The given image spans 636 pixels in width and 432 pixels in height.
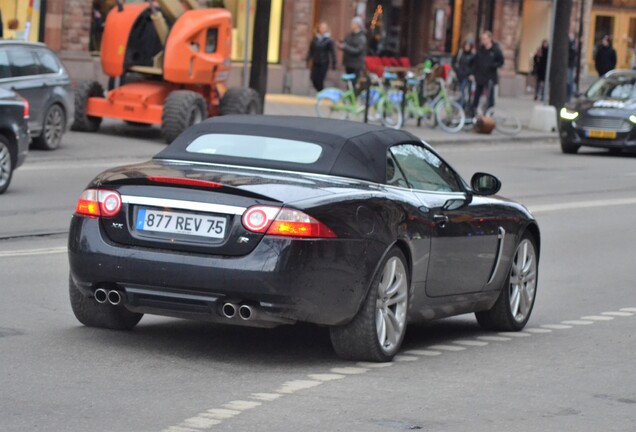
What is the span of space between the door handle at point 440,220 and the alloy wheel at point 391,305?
515mm

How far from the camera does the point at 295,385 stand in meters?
7.87

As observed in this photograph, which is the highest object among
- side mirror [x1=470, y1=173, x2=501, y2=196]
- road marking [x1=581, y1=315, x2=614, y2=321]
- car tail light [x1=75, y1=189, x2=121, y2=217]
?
side mirror [x1=470, y1=173, x2=501, y2=196]

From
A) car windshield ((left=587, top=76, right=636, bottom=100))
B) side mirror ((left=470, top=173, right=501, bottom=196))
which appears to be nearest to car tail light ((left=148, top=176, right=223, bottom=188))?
side mirror ((left=470, top=173, right=501, bottom=196))

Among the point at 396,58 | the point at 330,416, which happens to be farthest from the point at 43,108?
the point at 396,58

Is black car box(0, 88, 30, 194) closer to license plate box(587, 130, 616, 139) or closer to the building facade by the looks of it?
license plate box(587, 130, 616, 139)

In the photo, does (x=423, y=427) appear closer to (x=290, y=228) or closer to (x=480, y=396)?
(x=480, y=396)

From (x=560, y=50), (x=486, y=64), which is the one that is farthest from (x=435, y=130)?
(x=560, y=50)

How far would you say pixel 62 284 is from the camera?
11289mm

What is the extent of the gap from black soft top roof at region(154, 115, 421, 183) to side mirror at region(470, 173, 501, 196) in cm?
57

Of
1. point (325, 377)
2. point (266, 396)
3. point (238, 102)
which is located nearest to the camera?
point (266, 396)

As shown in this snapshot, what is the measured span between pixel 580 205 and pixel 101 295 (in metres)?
13.0

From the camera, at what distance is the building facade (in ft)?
119

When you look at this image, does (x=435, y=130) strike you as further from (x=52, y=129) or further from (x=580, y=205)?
(x=580, y=205)

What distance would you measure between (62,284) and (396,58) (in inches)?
1524
